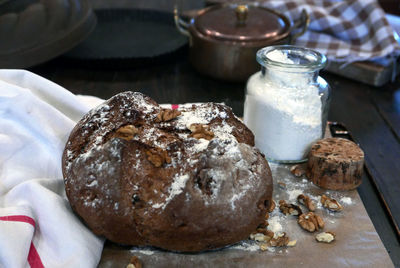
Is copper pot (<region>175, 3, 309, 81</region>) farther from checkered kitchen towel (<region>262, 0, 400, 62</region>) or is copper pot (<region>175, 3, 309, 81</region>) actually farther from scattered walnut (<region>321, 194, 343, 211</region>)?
scattered walnut (<region>321, 194, 343, 211</region>)

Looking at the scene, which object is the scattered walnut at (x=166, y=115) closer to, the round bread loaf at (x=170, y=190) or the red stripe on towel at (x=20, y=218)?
the round bread loaf at (x=170, y=190)

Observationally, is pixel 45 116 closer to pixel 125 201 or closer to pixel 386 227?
pixel 125 201

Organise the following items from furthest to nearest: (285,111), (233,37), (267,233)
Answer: (233,37) → (285,111) → (267,233)

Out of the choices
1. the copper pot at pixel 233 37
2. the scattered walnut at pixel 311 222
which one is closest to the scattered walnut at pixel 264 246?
the scattered walnut at pixel 311 222

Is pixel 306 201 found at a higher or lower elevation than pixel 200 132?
lower

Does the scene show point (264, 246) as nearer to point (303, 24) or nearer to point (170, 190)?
point (170, 190)

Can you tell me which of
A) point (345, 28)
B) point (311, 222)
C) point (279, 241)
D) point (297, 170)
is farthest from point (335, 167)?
point (345, 28)

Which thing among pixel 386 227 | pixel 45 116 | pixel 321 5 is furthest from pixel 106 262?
pixel 321 5
